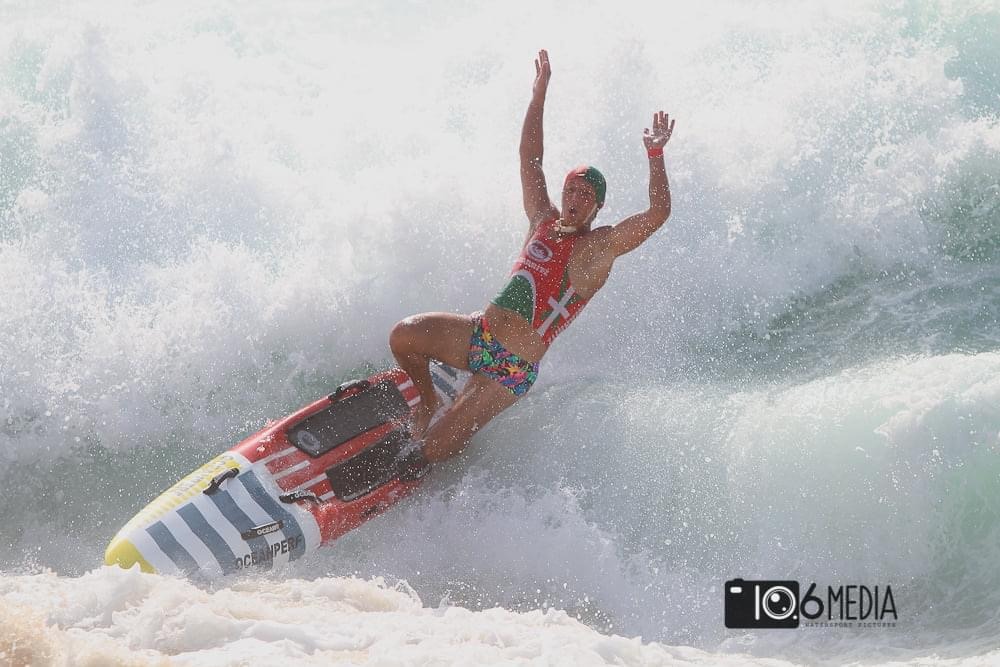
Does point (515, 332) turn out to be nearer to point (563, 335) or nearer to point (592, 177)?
point (592, 177)

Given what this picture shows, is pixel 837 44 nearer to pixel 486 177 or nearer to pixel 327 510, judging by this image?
pixel 486 177

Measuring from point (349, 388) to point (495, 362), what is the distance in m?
0.98

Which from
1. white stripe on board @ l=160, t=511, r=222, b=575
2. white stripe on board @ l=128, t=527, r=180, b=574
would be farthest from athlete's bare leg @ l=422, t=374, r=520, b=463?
white stripe on board @ l=128, t=527, r=180, b=574

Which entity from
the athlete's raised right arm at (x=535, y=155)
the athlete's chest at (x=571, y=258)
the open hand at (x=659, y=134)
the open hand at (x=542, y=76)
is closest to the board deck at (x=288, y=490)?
the athlete's chest at (x=571, y=258)

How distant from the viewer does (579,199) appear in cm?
542

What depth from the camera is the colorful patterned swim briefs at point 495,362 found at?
564 cm

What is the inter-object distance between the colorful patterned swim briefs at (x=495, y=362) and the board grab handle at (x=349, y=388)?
0.76 m

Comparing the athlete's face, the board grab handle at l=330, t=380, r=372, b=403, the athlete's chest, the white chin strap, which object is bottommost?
the board grab handle at l=330, t=380, r=372, b=403

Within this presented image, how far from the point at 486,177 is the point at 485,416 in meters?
3.08

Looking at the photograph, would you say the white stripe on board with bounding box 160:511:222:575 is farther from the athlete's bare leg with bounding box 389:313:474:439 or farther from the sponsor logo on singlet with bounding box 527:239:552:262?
the sponsor logo on singlet with bounding box 527:239:552:262

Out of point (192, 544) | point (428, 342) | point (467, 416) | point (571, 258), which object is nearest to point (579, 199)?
point (571, 258)

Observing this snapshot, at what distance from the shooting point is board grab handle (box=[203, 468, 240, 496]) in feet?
17.2

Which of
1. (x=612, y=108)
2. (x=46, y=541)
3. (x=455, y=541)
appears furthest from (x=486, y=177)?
(x=46, y=541)

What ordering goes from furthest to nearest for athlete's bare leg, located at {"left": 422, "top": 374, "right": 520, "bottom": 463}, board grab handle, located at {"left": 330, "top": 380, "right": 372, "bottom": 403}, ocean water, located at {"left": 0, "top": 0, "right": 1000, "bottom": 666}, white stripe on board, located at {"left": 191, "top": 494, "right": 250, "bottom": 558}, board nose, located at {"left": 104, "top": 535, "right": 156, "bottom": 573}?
board grab handle, located at {"left": 330, "top": 380, "right": 372, "bottom": 403} → athlete's bare leg, located at {"left": 422, "top": 374, "right": 520, "bottom": 463} → white stripe on board, located at {"left": 191, "top": 494, "right": 250, "bottom": 558} → board nose, located at {"left": 104, "top": 535, "right": 156, "bottom": 573} → ocean water, located at {"left": 0, "top": 0, "right": 1000, "bottom": 666}
